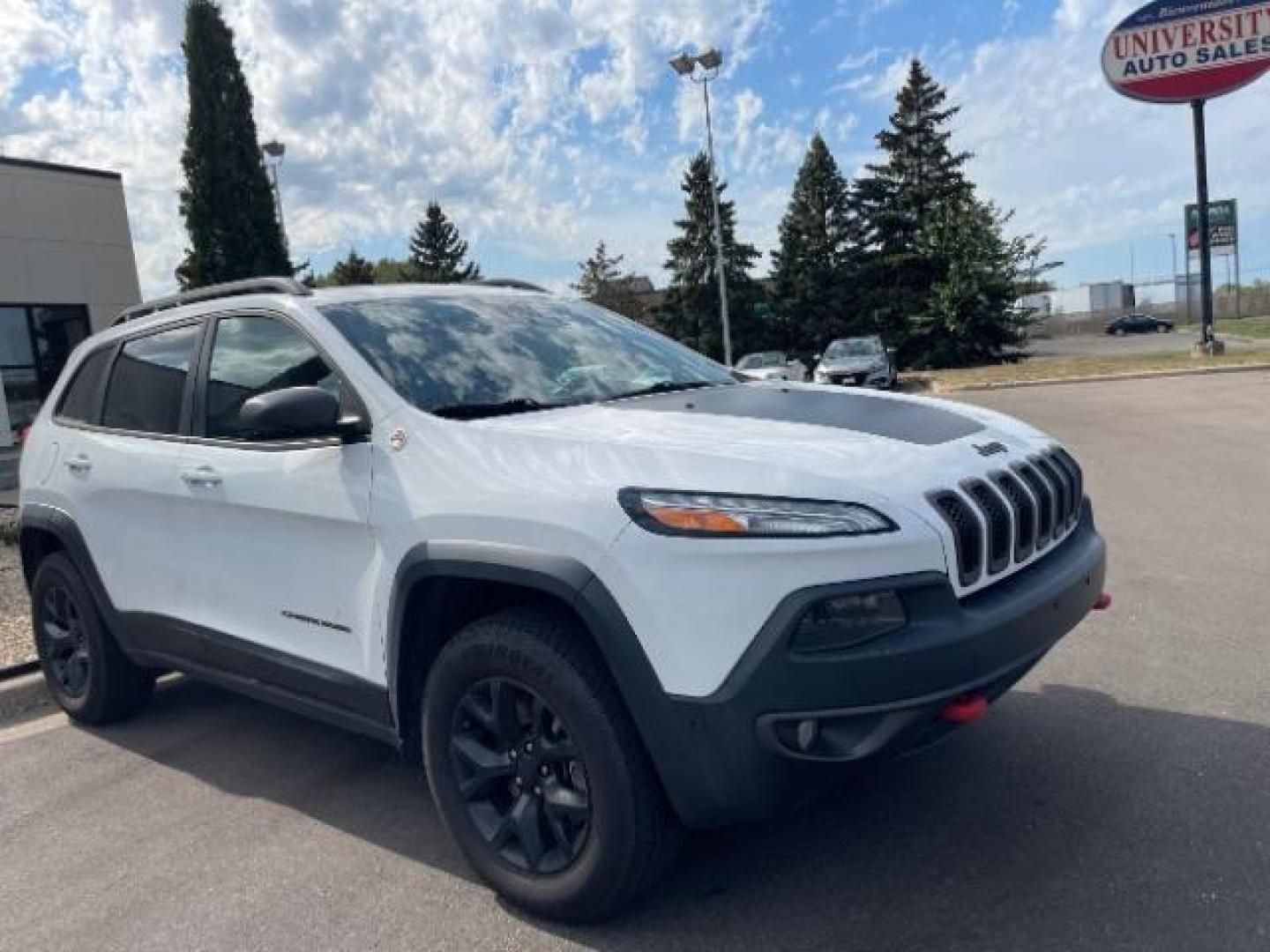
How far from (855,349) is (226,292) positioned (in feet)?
75.7

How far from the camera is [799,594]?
240 cm

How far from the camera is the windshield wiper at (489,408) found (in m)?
3.13

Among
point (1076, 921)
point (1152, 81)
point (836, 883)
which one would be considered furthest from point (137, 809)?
point (1152, 81)

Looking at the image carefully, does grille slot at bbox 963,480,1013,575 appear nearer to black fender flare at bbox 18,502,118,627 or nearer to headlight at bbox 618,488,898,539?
headlight at bbox 618,488,898,539

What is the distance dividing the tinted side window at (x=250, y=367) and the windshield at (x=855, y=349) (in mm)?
22421

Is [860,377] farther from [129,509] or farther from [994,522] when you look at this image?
[994,522]

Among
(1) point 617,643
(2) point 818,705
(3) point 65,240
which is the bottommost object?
(2) point 818,705

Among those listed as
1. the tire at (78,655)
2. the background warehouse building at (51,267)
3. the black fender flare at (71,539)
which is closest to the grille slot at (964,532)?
the black fender flare at (71,539)

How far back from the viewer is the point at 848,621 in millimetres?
2438

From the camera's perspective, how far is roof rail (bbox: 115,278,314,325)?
12.2 ft

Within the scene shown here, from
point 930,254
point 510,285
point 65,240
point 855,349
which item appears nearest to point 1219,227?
point 930,254

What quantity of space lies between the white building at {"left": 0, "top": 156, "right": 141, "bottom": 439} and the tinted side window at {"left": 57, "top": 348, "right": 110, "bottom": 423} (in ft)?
47.8

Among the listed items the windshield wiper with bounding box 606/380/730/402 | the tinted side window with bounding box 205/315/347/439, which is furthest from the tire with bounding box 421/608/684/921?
the tinted side window with bounding box 205/315/347/439

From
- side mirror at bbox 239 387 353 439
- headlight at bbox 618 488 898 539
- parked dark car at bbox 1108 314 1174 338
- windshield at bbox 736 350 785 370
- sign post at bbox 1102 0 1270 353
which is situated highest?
sign post at bbox 1102 0 1270 353
